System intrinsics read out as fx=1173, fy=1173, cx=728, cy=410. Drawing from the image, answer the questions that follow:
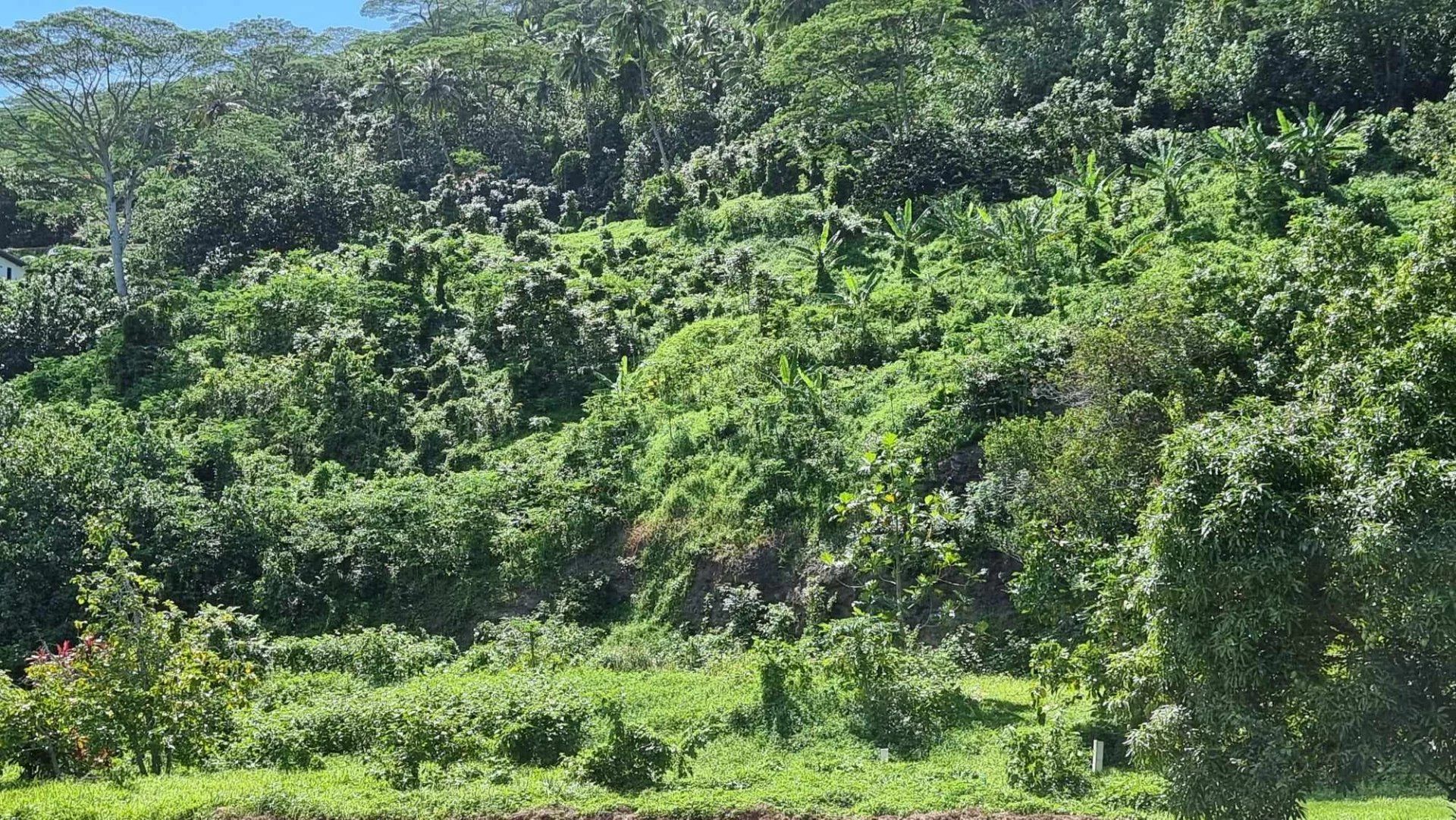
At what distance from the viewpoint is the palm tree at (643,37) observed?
137ft

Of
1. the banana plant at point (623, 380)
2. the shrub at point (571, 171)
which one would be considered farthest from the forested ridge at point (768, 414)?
the banana plant at point (623, 380)

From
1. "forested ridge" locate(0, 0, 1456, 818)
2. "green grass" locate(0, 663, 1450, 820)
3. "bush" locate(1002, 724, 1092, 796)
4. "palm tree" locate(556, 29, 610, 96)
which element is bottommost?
"green grass" locate(0, 663, 1450, 820)

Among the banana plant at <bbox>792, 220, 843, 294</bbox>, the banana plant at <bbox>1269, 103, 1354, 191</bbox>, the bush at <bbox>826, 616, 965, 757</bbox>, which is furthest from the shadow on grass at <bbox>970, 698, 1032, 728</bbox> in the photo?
the banana plant at <bbox>1269, 103, 1354, 191</bbox>

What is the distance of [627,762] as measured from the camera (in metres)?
11.5

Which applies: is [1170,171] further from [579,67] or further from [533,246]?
[579,67]

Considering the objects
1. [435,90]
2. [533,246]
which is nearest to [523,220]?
[533,246]

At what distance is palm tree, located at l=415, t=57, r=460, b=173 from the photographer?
154 feet

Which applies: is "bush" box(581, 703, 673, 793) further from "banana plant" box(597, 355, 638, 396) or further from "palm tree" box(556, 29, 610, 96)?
"palm tree" box(556, 29, 610, 96)

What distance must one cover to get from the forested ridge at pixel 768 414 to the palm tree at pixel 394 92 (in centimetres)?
35

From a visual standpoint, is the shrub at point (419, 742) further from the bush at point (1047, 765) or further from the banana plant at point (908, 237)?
the banana plant at point (908, 237)

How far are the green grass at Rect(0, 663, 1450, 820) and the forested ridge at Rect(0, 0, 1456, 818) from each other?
108mm

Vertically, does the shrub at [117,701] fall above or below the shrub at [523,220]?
below

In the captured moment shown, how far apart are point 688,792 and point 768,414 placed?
12.2 meters

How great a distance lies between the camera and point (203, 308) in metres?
34.3
